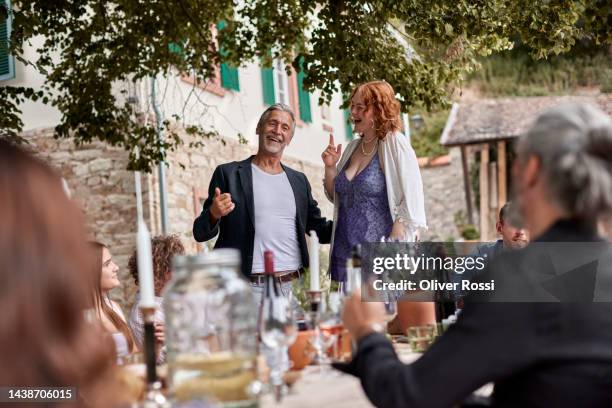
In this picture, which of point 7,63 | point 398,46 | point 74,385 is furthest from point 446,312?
point 7,63

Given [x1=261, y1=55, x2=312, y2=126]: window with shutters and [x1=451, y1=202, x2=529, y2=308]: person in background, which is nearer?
[x1=451, y1=202, x2=529, y2=308]: person in background

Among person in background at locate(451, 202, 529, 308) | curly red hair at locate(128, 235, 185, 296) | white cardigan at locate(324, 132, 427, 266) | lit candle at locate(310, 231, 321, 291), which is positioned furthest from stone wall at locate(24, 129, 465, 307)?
lit candle at locate(310, 231, 321, 291)

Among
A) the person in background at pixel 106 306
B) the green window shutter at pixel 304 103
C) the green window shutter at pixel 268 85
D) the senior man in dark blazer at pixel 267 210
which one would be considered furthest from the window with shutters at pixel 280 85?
the person in background at pixel 106 306

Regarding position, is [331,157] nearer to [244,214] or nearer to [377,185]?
[377,185]

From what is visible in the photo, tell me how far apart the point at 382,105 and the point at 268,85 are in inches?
392

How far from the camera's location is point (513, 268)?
6.04 feet

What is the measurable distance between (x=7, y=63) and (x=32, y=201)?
10192mm

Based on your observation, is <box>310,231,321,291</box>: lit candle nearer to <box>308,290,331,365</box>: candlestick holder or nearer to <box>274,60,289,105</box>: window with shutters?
<box>308,290,331,365</box>: candlestick holder

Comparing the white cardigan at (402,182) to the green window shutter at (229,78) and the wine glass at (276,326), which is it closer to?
the wine glass at (276,326)

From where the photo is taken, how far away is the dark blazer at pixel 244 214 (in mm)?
4926

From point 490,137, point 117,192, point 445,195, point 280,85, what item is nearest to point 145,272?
point 117,192

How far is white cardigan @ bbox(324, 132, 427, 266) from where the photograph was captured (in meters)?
4.38

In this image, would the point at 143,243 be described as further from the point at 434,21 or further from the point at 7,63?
the point at 7,63

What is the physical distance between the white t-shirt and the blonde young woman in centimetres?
36
